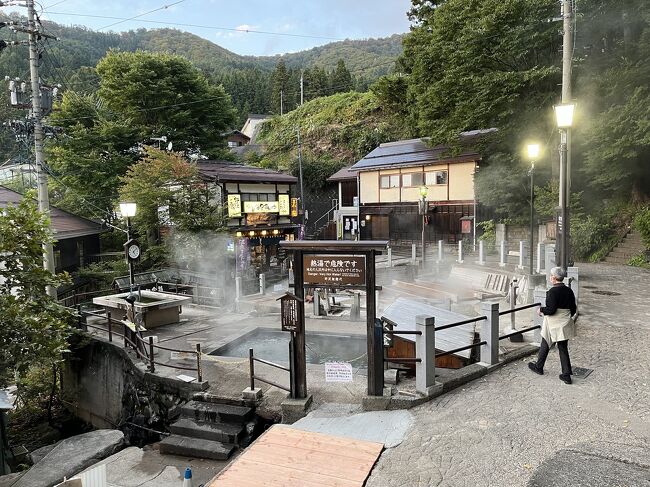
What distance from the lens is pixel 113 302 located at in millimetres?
15203

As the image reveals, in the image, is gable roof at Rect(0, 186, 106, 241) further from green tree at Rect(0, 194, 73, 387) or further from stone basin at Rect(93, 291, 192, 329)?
green tree at Rect(0, 194, 73, 387)

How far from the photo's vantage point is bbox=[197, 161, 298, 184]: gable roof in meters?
27.9

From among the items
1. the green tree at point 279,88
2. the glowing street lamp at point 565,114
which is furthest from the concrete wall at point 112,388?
the green tree at point 279,88

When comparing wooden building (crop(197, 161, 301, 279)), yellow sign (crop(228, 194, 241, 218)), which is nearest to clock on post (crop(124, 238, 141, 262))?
wooden building (crop(197, 161, 301, 279))

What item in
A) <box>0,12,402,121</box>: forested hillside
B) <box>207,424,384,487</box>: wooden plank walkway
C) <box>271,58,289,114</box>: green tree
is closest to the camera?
<box>207,424,384,487</box>: wooden plank walkway

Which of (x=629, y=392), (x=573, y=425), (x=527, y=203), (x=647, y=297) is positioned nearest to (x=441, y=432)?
(x=573, y=425)

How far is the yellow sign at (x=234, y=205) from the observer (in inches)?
1122

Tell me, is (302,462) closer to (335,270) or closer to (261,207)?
(335,270)

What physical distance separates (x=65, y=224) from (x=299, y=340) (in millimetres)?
21638

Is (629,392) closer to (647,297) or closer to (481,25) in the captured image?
(647,297)

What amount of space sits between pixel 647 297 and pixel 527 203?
14.0 m

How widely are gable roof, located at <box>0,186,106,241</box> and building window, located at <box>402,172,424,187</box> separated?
70.2 ft

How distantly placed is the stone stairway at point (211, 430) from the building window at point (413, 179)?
27449mm

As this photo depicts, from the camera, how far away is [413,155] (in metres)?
34.4
